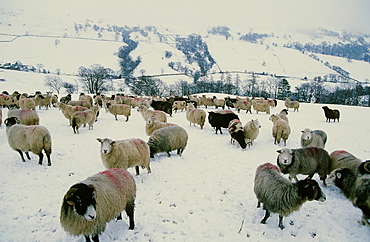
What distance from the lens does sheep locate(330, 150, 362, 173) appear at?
20.2 feet

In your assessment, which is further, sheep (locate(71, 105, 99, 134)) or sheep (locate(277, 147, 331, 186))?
sheep (locate(71, 105, 99, 134))

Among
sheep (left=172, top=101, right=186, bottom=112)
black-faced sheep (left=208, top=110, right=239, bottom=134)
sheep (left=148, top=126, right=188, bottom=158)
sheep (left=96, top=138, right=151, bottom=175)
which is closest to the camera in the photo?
sheep (left=96, top=138, right=151, bottom=175)

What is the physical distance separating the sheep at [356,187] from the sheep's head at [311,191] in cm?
141

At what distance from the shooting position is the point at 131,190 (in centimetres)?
439

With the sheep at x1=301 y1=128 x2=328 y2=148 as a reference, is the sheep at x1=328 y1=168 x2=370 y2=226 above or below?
above

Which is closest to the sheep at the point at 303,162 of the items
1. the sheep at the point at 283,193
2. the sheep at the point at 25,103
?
the sheep at the point at 283,193

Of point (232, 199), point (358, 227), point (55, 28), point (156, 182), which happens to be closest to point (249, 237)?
point (232, 199)

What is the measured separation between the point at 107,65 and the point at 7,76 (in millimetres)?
55798

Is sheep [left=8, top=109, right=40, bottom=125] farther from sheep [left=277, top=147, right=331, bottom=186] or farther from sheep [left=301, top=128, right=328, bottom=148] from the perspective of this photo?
sheep [left=301, top=128, right=328, bottom=148]

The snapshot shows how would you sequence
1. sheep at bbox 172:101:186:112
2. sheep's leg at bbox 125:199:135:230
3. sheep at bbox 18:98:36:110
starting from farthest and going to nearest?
sheep at bbox 172:101:186:112 → sheep at bbox 18:98:36:110 → sheep's leg at bbox 125:199:135:230

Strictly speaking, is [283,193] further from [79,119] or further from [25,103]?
[25,103]

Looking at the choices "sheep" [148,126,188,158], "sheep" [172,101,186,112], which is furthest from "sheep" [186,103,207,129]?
"sheep" [172,101,186,112]

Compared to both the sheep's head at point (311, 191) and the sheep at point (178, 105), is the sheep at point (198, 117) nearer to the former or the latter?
the sheep at point (178, 105)

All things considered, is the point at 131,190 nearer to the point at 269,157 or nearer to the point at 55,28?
the point at 269,157
